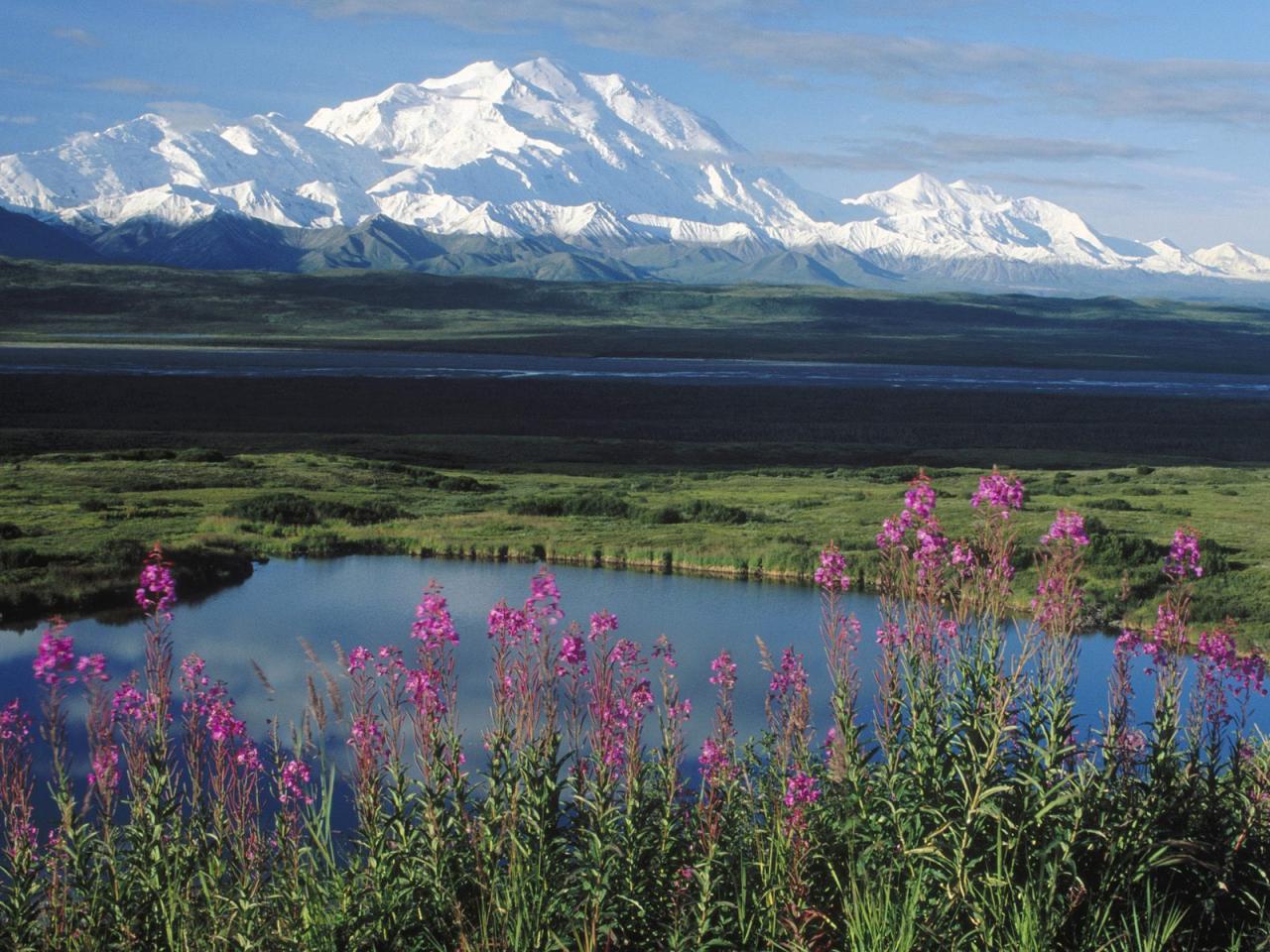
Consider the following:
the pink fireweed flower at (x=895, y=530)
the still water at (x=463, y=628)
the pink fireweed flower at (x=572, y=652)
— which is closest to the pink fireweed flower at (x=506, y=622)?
the pink fireweed flower at (x=572, y=652)

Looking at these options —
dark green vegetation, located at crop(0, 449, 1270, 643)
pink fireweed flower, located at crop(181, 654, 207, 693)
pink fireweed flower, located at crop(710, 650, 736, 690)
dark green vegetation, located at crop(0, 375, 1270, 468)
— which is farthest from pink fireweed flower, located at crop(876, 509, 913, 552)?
dark green vegetation, located at crop(0, 375, 1270, 468)

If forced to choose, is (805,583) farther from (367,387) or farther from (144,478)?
(367,387)

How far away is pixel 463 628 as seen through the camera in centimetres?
2694

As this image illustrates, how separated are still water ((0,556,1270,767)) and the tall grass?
7.42m

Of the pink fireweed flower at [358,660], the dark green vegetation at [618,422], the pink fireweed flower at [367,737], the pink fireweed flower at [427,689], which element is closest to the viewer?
the pink fireweed flower at [367,737]

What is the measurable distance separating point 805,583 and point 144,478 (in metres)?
26.9

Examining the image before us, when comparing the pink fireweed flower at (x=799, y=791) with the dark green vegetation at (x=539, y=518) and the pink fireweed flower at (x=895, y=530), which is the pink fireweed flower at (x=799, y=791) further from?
the dark green vegetation at (x=539, y=518)

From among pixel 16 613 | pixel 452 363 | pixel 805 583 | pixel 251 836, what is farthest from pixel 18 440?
pixel 452 363

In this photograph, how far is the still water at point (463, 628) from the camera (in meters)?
19.9

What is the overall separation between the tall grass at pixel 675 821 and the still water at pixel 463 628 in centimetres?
742

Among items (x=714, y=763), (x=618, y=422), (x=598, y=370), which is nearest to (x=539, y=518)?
(x=714, y=763)

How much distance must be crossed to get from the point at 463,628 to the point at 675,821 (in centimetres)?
1962

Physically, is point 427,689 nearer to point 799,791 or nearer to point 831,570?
point 799,791

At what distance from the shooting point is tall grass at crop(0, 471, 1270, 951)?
688 centimetres
